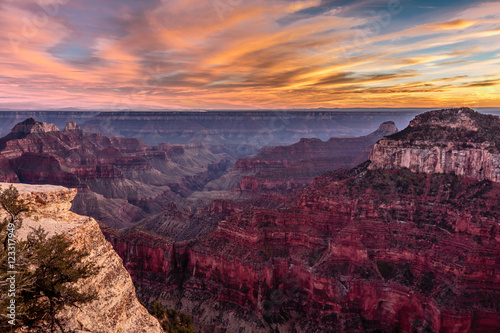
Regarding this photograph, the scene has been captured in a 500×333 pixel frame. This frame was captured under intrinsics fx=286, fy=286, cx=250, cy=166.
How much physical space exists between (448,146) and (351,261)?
28379 mm

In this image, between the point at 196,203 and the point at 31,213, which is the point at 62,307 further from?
the point at 196,203

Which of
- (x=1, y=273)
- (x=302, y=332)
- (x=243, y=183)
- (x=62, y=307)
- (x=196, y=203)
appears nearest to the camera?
(x=1, y=273)

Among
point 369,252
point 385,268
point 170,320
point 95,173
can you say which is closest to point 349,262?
point 369,252

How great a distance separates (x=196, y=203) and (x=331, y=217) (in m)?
79.3

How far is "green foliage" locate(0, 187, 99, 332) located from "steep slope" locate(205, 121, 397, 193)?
117 m

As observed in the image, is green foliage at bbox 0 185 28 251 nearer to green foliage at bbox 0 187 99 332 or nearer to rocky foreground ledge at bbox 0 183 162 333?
green foliage at bbox 0 187 99 332

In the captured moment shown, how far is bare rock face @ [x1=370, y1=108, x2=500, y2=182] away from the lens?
159 ft

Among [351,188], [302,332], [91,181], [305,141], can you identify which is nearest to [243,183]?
[305,141]

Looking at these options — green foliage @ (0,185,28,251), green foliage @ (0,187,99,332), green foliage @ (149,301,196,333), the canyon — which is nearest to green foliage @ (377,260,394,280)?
the canyon

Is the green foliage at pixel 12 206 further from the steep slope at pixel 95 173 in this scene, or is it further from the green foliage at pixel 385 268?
the steep slope at pixel 95 173

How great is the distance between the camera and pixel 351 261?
47.1 m

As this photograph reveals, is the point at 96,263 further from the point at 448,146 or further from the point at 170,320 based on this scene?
the point at 448,146

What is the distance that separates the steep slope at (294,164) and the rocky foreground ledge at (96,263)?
373ft

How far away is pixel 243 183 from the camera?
138375 mm
